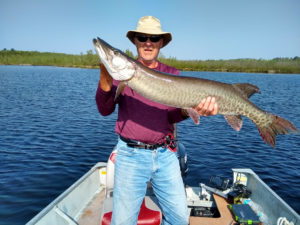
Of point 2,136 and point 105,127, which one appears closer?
point 2,136

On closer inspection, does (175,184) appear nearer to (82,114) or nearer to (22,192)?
(22,192)

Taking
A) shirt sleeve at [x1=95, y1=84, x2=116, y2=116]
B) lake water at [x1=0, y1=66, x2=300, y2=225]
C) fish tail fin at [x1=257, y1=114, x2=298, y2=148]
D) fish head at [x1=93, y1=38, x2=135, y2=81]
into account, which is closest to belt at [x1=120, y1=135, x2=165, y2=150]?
shirt sleeve at [x1=95, y1=84, x2=116, y2=116]

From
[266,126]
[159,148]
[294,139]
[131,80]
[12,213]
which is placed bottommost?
[12,213]

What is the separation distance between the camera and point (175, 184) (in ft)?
10.3

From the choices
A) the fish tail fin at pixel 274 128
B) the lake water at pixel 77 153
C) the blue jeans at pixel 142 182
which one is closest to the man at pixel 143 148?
the blue jeans at pixel 142 182

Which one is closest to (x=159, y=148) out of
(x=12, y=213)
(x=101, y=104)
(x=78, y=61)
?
(x=101, y=104)

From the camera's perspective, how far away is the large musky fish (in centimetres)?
287

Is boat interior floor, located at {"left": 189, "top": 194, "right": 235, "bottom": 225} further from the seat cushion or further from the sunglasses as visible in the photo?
the sunglasses

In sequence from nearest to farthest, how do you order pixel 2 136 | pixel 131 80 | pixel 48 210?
1. pixel 131 80
2. pixel 48 210
3. pixel 2 136

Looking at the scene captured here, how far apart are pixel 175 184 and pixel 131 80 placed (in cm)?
145

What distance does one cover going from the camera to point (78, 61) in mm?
73688

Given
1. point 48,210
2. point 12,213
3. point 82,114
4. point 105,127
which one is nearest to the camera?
point 48,210

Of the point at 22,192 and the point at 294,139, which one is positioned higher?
the point at 294,139

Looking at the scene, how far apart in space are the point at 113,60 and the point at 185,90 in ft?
3.26
